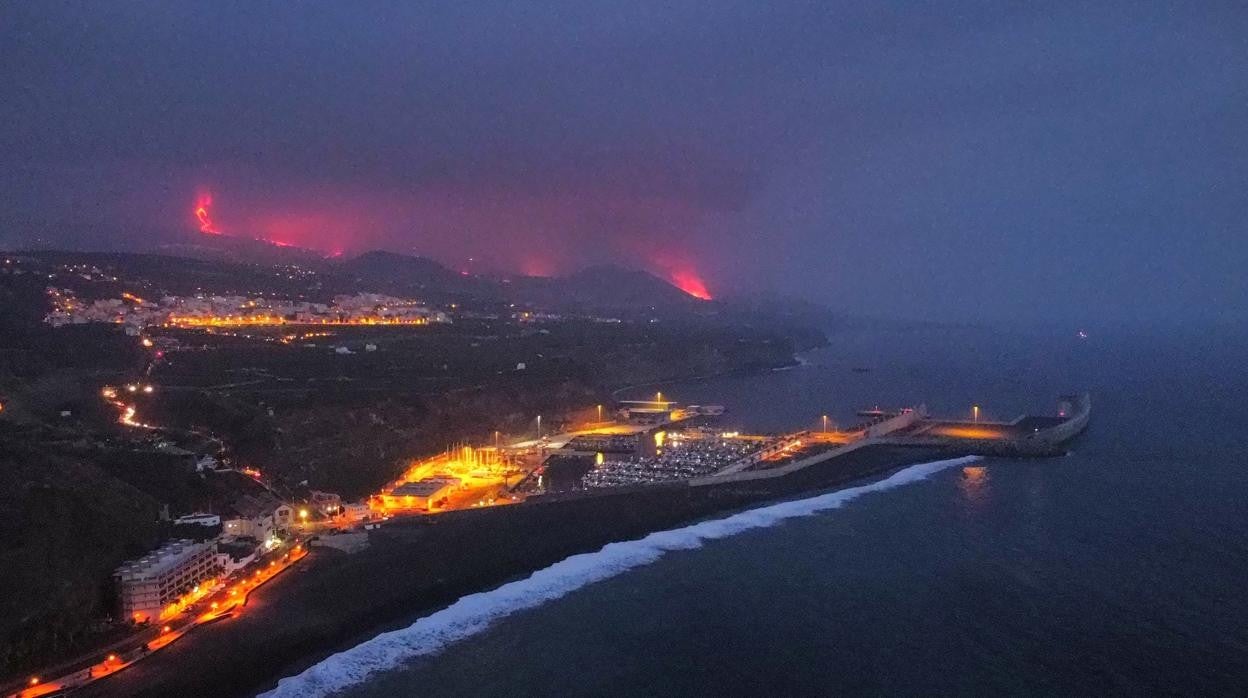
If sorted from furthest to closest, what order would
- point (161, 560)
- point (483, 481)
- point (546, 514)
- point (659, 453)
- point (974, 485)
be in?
point (659, 453) < point (974, 485) < point (483, 481) < point (546, 514) < point (161, 560)

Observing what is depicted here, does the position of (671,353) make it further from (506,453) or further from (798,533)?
(798,533)

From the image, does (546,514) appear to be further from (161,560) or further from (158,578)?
(158,578)

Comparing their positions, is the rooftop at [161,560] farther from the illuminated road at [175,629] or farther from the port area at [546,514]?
the port area at [546,514]

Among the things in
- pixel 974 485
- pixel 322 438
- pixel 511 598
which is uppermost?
pixel 322 438

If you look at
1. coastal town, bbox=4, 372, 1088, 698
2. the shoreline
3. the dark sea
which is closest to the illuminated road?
coastal town, bbox=4, 372, 1088, 698

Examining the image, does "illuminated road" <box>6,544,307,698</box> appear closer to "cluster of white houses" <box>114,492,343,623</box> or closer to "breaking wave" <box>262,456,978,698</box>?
"cluster of white houses" <box>114,492,343,623</box>

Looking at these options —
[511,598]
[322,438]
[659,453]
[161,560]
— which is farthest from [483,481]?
[161,560]
